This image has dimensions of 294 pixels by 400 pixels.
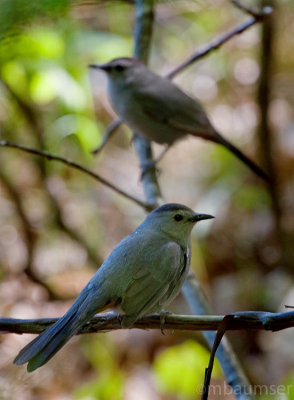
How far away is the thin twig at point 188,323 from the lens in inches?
49.4

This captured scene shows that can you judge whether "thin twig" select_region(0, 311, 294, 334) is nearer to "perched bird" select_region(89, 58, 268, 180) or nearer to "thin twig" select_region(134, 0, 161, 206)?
"thin twig" select_region(134, 0, 161, 206)

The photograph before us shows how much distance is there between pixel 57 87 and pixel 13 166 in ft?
5.52

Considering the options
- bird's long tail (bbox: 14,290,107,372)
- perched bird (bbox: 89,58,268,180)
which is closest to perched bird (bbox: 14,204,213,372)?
bird's long tail (bbox: 14,290,107,372)

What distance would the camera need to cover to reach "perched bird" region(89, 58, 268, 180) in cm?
398

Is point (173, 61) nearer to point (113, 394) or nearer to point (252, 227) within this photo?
point (252, 227)

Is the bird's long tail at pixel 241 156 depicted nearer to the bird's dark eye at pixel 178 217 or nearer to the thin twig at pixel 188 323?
the bird's dark eye at pixel 178 217

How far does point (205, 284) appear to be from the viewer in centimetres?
484

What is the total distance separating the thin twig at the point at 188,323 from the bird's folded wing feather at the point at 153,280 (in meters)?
0.06

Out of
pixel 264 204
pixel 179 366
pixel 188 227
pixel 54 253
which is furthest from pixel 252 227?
pixel 188 227

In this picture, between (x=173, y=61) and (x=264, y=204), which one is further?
(x=173, y=61)

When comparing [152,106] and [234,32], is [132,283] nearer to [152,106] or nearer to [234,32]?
[234,32]

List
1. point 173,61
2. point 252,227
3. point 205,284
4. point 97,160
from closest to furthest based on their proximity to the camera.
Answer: point 205,284, point 252,227, point 97,160, point 173,61

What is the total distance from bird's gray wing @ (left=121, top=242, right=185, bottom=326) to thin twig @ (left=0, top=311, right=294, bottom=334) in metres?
0.06

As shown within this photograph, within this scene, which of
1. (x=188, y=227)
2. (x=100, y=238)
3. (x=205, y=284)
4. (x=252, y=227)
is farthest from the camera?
(x=252, y=227)
